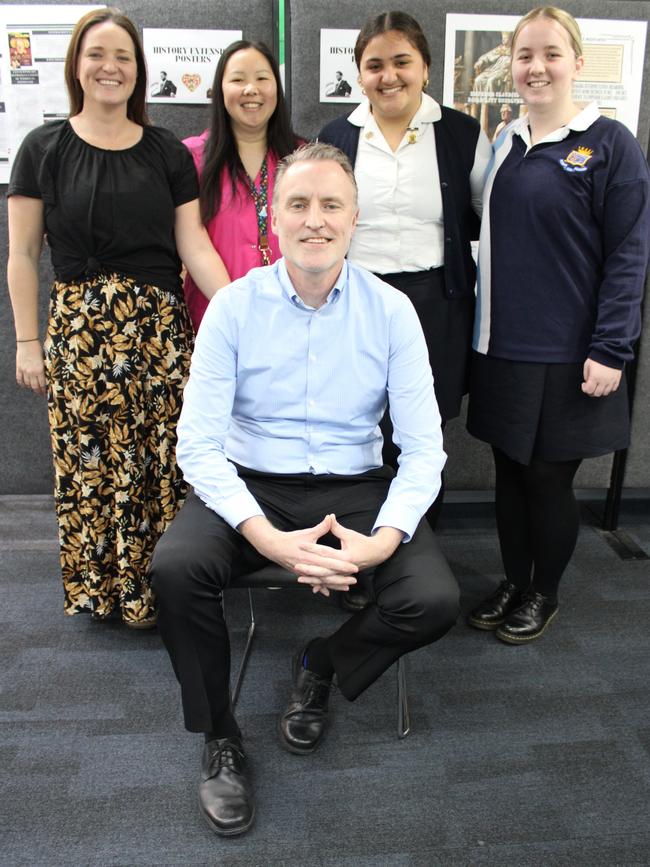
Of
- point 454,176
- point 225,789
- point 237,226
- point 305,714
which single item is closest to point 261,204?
point 237,226

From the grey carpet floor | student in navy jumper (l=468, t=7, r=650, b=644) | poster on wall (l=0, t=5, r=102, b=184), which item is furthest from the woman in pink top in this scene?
the grey carpet floor

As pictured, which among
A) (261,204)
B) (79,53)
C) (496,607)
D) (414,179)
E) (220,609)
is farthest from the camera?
(496,607)

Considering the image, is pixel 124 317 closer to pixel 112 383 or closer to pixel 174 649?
pixel 112 383

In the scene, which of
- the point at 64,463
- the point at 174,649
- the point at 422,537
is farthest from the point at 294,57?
the point at 174,649

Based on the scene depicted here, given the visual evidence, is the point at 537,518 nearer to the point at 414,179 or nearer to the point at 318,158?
the point at 414,179

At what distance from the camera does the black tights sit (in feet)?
5.88

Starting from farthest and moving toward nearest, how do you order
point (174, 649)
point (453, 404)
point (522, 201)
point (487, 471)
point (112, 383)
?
point (487, 471), point (453, 404), point (112, 383), point (522, 201), point (174, 649)

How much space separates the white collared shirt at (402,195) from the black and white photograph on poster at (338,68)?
476 mm

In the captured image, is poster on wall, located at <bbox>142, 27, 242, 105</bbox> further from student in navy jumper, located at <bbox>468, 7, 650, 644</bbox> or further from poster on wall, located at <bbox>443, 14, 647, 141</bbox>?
student in navy jumper, located at <bbox>468, 7, 650, 644</bbox>

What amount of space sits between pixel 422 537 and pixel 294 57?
60.3 inches

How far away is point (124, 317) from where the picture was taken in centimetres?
170

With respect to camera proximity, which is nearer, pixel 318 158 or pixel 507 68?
pixel 318 158

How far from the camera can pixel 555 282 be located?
1629mm

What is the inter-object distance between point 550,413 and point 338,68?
1.24 meters
